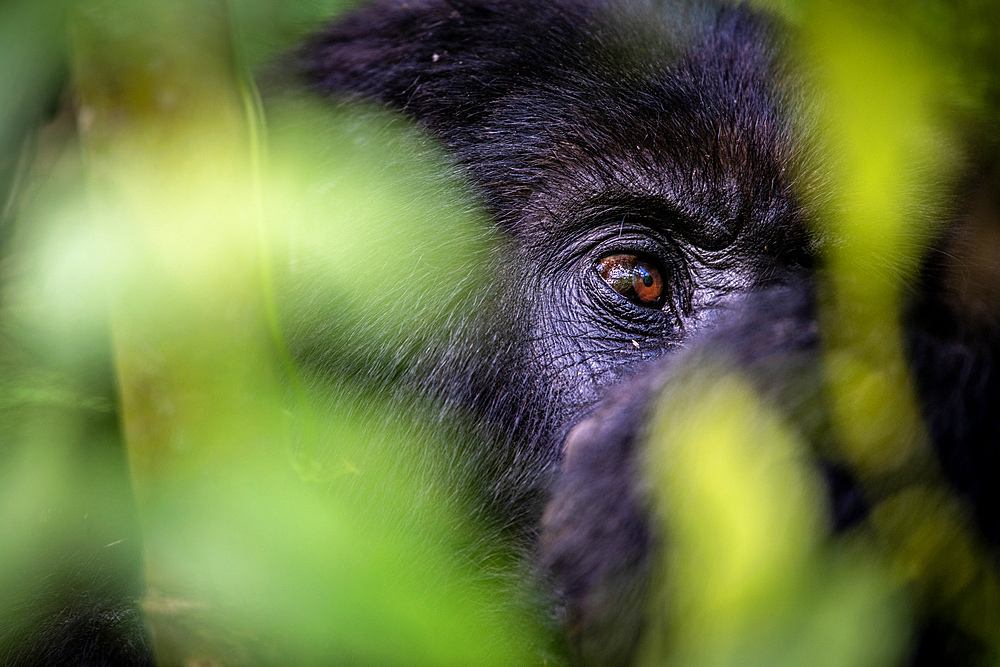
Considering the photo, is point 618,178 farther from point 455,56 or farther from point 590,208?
point 455,56

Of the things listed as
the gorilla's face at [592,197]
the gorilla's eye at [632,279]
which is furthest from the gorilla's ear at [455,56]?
the gorilla's eye at [632,279]

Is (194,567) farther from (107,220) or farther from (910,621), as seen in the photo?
(910,621)

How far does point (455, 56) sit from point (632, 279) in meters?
0.51

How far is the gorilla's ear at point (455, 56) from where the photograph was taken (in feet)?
5.23

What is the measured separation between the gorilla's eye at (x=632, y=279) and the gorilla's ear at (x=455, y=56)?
0.35 m

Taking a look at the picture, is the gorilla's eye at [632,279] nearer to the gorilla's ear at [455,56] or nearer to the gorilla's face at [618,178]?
the gorilla's face at [618,178]

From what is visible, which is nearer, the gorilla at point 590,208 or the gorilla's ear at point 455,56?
the gorilla at point 590,208

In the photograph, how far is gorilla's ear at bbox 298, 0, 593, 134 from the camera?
1.59 m

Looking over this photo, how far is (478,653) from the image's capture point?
1.24 m

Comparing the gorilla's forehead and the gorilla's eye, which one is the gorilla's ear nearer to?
the gorilla's forehead

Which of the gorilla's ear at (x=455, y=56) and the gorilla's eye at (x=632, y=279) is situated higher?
the gorilla's ear at (x=455, y=56)

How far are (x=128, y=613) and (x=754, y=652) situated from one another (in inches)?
48.4

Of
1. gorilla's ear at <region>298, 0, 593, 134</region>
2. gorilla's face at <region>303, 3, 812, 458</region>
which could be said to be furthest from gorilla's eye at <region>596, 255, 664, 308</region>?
gorilla's ear at <region>298, 0, 593, 134</region>

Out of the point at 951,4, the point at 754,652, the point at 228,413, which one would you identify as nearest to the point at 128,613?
the point at 228,413
